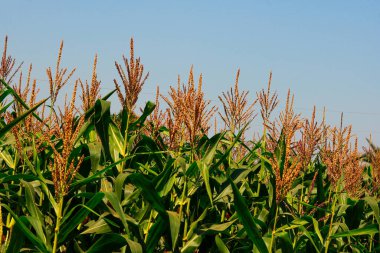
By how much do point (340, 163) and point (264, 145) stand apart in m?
0.90

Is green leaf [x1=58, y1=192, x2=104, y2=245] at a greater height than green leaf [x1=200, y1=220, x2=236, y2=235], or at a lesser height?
greater

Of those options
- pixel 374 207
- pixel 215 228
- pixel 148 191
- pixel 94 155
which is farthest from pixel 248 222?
pixel 374 207

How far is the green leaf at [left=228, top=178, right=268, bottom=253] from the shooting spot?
3678mm

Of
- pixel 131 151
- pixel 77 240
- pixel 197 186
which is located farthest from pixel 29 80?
pixel 197 186

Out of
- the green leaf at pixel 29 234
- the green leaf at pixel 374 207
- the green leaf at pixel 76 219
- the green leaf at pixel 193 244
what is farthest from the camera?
the green leaf at pixel 374 207

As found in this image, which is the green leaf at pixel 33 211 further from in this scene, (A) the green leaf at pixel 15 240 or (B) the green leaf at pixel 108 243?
(B) the green leaf at pixel 108 243

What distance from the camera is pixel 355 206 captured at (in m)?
5.24

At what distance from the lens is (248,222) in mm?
→ 3760

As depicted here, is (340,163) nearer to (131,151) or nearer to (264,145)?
(264,145)

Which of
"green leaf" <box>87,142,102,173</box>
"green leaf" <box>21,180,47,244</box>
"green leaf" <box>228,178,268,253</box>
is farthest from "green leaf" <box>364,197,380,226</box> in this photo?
"green leaf" <box>21,180,47,244</box>

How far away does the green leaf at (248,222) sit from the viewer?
368cm

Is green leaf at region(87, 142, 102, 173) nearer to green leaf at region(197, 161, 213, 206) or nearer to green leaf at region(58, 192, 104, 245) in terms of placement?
green leaf at region(58, 192, 104, 245)

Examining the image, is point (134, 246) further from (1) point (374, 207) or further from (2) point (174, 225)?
(1) point (374, 207)

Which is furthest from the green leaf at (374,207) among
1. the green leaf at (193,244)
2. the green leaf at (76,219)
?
the green leaf at (76,219)
